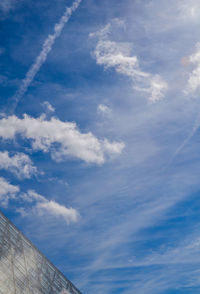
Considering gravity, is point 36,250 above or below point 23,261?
above

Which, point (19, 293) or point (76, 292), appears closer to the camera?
point (19, 293)

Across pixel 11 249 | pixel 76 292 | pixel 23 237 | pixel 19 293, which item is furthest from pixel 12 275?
pixel 76 292

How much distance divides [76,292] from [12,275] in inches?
357

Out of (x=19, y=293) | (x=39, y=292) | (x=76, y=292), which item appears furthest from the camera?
(x=76, y=292)

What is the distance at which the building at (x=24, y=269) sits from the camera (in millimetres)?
19578

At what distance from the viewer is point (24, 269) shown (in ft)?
71.1

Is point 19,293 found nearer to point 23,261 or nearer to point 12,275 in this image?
point 12,275

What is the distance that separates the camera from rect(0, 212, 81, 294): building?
1958cm

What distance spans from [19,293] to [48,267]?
20.2 ft

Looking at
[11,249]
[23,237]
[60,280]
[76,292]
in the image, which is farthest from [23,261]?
[76,292]

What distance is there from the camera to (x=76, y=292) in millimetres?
26375

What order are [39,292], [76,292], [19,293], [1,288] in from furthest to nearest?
1. [76,292]
2. [39,292]
3. [19,293]
4. [1,288]

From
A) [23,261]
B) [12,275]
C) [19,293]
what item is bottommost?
[19,293]

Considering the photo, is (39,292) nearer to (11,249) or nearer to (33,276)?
(33,276)
